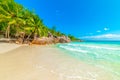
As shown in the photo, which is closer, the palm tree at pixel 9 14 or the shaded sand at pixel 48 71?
the shaded sand at pixel 48 71

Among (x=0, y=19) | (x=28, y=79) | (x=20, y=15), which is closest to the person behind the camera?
(x=28, y=79)

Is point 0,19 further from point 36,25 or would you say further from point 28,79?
point 28,79

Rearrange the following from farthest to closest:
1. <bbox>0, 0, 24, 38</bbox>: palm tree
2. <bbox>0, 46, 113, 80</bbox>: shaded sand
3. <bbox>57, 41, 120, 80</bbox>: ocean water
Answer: <bbox>0, 0, 24, 38</bbox>: palm tree < <bbox>57, 41, 120, 80</bbox>: ocean water < <bbox>0, 46, 113, 80</bbox>: shaded sand

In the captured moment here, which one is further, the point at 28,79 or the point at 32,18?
the point at 32,18

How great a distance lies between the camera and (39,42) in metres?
28.5

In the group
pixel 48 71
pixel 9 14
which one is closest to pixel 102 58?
pixel 48 71

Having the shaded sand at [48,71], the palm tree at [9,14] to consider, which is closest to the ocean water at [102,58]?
the shaded sand at [48,71]

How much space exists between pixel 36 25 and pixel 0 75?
26.7m

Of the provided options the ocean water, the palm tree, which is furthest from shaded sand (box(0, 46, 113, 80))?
the palm tree

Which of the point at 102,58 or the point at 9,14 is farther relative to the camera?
the point at 9,14

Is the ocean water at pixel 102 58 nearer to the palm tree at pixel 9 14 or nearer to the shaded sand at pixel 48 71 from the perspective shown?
the shaded sand at pixel 48 71

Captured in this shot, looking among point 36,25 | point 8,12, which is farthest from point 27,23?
point 8,12

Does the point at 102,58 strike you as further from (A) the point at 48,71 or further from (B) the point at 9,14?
(B) the point at 9,14

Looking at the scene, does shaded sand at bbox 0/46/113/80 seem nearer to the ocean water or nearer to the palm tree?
the ocean water
